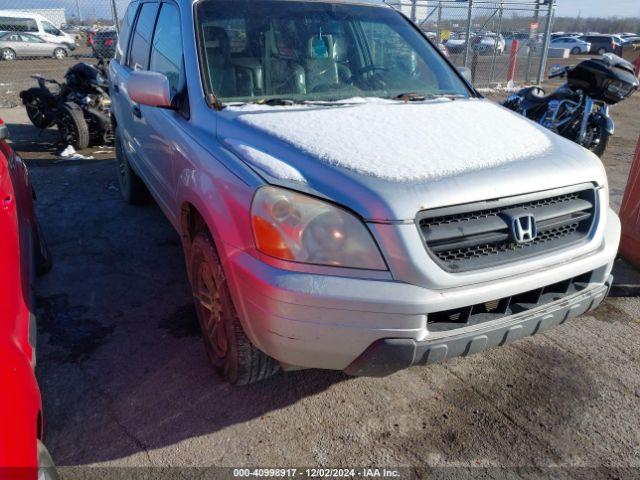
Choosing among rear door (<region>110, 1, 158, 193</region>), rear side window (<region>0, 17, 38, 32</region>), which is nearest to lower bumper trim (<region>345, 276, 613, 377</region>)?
rear door (<region>110, 1, 158, 193</region>)

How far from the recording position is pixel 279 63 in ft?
9.82

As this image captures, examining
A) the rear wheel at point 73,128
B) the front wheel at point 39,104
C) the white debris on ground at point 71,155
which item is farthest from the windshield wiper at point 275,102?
the front wheel at point 39,104

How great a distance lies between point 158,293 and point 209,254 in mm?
1386

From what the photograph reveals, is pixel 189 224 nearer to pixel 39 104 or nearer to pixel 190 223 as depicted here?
pixel 190 223

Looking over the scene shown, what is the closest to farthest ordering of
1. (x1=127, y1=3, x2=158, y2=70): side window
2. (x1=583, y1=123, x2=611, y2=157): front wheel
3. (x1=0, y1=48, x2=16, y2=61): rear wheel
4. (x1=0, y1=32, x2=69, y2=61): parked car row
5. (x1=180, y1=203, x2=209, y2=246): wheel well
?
(x1=180, y1=203, x2=209, y2=246): wheel well
(x1=127, y1=3, x2=158, y2=70): side window
(x1=583, y1=123, x2=611, y2=157): front wheel
(x1=0, y1=48, x2=16, y2=61): rear wheel
(x1=0, y1=32, x2=69, y2=61): parked car row

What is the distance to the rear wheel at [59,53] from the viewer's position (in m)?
24.4

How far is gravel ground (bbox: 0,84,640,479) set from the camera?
87.0 inches

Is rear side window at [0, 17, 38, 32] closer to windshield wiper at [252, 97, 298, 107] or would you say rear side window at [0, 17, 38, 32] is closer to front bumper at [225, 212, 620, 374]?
windshield wiper at [252, 97, 298, 107]

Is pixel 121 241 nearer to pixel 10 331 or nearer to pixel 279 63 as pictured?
pixel 279 63

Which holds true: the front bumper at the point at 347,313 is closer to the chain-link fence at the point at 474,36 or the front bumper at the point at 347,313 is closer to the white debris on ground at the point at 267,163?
the white debris on ground at the point at 267,163

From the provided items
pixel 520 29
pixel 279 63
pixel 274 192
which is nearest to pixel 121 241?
pixel 279 63

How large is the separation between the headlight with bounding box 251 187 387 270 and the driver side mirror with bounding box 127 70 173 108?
3.75 ft

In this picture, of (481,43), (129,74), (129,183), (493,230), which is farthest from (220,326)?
(481,43)

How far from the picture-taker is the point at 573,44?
37938 millimetres
